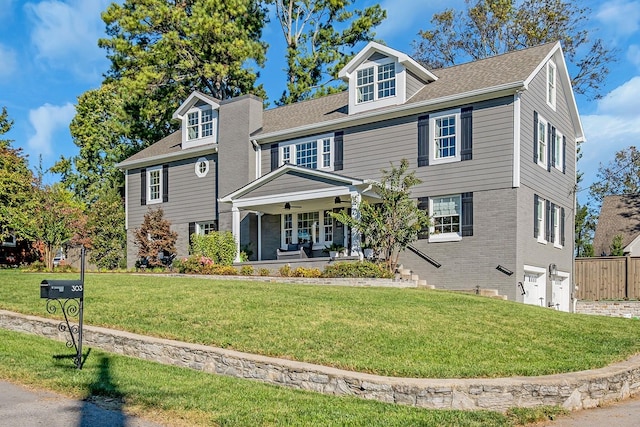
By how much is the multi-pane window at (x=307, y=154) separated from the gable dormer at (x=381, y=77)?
203 centimetres

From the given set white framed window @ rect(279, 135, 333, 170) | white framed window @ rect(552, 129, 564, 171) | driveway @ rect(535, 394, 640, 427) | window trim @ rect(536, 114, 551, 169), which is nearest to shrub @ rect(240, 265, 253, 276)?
white framed window @ rect(279, 135, 333, 170)

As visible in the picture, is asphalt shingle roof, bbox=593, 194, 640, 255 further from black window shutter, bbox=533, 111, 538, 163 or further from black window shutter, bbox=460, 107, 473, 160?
black window shutter, bbox=460, 107, 473, 160

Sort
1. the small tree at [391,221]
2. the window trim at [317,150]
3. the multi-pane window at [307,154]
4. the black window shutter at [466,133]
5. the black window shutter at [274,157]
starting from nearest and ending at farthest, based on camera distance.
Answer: the small tree at [391,221] < the black window shutter at [466,133] < the window trim at [317,150] < the multi-pane window at [307,154] < the black window shutter at [274,157]

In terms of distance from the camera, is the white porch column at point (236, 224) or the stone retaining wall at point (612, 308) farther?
the white porch column at point (236, 224)

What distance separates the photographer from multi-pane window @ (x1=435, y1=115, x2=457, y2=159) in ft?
60.4

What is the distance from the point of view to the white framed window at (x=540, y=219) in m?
18.6

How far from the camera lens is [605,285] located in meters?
22.0

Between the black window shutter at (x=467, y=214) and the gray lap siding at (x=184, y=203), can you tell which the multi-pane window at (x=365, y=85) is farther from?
the gray lap siding at (x=184, y=203)

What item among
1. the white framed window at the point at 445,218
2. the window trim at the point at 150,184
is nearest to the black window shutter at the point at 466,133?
the white framed window at the point at 445,218

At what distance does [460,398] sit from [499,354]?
6.42 feet

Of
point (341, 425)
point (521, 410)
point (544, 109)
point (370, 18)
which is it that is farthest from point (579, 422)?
point (370, 18)

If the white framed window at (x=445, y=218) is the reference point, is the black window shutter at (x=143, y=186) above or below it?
above

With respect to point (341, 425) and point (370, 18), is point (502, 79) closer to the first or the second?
point (341, 425)

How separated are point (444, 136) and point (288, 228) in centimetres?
680
